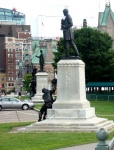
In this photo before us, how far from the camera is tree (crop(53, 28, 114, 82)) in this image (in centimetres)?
8325

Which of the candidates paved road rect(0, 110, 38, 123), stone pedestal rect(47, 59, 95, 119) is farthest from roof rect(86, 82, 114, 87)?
stone pedestal rect(47, 59, 95, 119)

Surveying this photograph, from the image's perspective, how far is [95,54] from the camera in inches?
3275

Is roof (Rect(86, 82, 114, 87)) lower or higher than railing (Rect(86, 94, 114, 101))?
higher

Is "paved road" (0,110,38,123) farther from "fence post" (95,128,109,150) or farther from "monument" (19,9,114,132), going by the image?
"fence post" (95,128,109,150)

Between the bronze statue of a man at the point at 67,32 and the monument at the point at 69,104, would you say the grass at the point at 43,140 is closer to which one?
the monument at the point at 69,104

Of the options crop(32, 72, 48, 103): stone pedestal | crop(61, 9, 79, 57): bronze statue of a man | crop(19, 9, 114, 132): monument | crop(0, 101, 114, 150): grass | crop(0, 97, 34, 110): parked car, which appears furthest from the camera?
crop(32, 72, 48, 103): stone pedestal

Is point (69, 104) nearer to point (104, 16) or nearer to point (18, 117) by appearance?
point (18, 117)

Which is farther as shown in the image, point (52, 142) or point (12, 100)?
point (12, 100)

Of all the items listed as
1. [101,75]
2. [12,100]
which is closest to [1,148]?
[12,100]

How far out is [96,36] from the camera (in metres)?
85.8

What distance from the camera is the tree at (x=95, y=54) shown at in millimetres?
83250

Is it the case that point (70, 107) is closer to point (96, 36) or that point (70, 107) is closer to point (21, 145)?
point (21, 145)

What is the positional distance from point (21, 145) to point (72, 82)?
6.18 metres

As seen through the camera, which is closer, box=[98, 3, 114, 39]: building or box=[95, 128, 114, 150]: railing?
box=[95, 128, 114, 150]: railing
